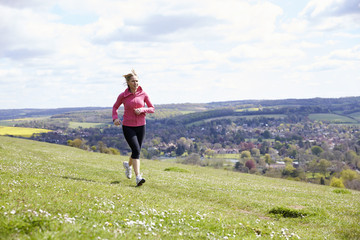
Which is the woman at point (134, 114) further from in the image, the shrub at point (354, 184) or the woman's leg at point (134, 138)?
the shrub at point (354, 184)

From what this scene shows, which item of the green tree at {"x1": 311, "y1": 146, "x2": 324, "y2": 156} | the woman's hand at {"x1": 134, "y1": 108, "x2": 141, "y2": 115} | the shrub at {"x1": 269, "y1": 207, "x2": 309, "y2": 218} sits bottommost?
the green tree at {"x1": 311, "y1": 146, "x2": 324, "y2": 156}

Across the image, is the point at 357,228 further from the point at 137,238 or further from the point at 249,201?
the point at 137,238

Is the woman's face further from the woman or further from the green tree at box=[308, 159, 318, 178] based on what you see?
the green tree at box=[308, 159, 318, 178]

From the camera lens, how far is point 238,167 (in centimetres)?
12431

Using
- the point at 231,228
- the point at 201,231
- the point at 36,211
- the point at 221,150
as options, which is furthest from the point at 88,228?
the point at 221,150

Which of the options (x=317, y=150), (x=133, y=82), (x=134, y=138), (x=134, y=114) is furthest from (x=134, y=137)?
(x=317, y=150)

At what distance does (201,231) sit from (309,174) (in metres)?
122

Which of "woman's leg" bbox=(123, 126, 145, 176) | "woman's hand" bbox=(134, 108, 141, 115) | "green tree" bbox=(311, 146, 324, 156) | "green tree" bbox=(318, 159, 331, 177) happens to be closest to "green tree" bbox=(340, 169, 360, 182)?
"green tree" bbox=(318, 159, 331, 177)

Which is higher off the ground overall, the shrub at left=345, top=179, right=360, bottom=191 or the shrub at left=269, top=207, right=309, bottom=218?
the shrub at left=269, top=207, right=309, bottom=218

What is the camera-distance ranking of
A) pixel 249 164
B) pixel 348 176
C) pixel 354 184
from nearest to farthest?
pixel 354 184, pixel 348 176, pixel 249 164

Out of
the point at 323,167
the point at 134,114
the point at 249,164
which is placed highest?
the point at 134,114

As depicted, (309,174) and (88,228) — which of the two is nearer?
(88,228)

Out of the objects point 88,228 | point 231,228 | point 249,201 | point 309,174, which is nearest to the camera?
point 88,228

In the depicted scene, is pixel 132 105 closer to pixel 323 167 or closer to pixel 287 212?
pixel 287 212
